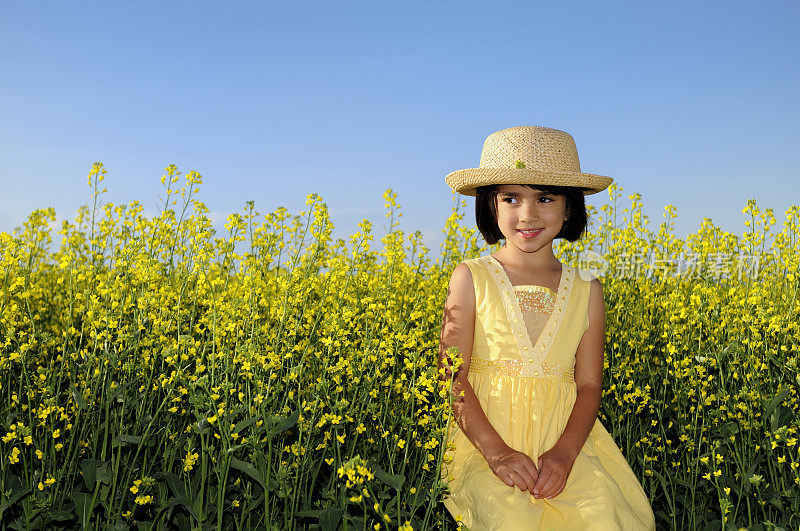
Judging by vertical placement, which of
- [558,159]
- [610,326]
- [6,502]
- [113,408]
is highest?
[558,159]

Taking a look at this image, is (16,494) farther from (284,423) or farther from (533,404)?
(533,404)

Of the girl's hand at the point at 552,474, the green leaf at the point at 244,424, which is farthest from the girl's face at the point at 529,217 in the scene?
the green leaf at the point at 244,424

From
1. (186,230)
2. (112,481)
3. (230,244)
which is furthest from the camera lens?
(186,230)

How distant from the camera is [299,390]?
84.4 inches

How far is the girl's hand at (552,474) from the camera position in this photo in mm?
1868

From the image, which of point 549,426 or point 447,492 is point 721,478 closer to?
point 549,426

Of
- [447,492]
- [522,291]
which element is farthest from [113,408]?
[522,291]

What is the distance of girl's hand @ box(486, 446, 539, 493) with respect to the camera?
6.06 ft

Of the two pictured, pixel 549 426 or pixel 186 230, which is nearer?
pixel 549 426

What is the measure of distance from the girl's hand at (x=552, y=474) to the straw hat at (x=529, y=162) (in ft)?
2.85

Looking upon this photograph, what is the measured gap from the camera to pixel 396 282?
11.0 ft

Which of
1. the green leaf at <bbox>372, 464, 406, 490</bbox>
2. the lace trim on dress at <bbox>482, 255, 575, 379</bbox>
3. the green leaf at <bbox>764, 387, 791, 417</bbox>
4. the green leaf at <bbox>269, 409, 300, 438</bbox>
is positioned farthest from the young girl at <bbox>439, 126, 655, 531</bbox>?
the green leaf at <bbox>764, 387, 791, 417</bbox>

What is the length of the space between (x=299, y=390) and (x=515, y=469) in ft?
2.40

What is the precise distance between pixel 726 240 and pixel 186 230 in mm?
3252
